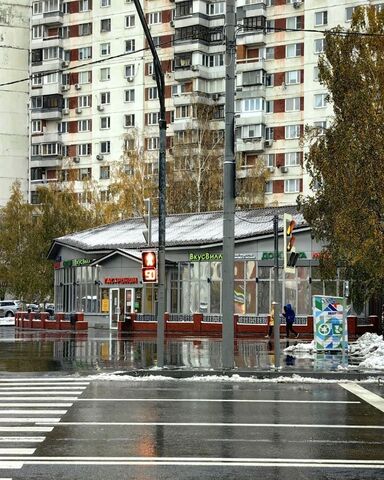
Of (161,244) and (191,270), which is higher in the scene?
(191,270)

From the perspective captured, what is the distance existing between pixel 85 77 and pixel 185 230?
40.8 metres

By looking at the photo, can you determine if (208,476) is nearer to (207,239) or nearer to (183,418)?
(183,418)

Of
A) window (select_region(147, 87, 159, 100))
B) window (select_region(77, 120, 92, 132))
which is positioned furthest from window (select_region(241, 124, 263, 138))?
window (select_region(77, 120, 92, 132))

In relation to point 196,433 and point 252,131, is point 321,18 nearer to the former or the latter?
point 252,131

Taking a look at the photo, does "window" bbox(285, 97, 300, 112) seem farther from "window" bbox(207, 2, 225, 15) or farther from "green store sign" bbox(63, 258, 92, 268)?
"green store sign" bbox(63, 258, 92, 268)

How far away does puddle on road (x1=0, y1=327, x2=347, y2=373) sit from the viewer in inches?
1008

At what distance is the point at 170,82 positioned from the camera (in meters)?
89.9

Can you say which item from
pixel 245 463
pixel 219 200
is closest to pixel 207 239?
pixel 219 200

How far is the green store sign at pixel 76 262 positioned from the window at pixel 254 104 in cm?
2495

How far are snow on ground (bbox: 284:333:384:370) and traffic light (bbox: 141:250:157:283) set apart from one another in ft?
Result: 18.1

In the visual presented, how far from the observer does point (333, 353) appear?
2972 centimetres

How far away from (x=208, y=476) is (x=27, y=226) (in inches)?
2636

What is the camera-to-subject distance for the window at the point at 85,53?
95.0 metres

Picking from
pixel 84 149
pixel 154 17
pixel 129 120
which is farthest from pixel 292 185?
pixel 84 149
